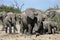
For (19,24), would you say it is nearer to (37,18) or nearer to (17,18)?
(17,18)

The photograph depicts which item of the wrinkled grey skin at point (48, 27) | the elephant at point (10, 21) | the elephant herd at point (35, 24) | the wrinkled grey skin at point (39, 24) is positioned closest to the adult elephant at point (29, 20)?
the elephant herd at point (35, 24)

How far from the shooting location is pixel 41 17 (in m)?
20.8

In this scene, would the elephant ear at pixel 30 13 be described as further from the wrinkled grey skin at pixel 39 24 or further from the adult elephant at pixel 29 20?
the wrinkled grey skin at pixel 39 24

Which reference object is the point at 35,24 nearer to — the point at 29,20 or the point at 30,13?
the point at 29,20

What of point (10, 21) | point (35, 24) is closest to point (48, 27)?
point (35, 24)

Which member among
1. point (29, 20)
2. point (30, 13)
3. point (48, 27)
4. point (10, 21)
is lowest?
point (48, 27)

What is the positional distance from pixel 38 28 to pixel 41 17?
949 millimetres

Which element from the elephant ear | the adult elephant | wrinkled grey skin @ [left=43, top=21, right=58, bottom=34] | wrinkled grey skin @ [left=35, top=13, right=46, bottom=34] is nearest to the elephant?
the adult elephant

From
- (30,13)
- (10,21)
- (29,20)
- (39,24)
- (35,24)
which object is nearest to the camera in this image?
(39,24)

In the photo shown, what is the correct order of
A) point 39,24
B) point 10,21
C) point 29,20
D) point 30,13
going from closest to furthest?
point 39,24
point 30,13
point 29,20
point 10,21

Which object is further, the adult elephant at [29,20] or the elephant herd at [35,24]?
the adult elephant at [29,20]

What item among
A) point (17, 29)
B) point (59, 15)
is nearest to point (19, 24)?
point (17, 29)

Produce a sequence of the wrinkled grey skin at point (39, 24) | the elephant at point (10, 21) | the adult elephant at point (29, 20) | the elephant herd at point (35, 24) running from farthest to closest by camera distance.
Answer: the elephant at point (10, 21)
the adult elephant at point (29, 20)
the elephant herd at point (35, 24)
the wrinkled grey skin at point (39, 24)

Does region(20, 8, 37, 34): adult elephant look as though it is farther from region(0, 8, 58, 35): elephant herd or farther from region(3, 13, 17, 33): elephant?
region(3, 13, 17, 33): elephant
